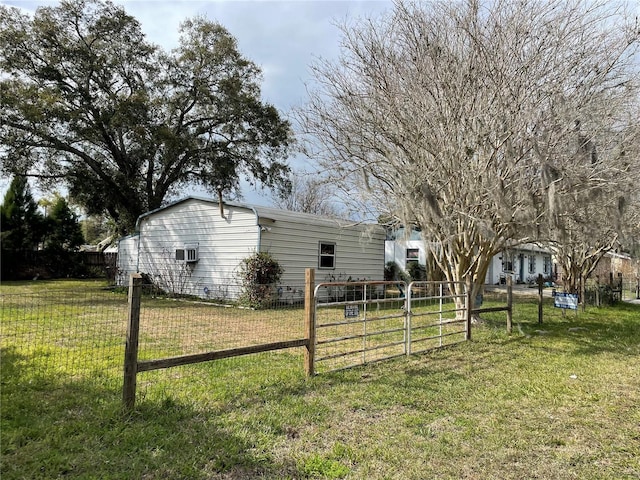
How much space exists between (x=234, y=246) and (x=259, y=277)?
1.66m

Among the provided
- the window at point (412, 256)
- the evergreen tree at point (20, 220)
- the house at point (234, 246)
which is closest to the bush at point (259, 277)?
the house at point (234, 246)

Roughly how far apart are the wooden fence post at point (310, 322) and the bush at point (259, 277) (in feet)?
21.2

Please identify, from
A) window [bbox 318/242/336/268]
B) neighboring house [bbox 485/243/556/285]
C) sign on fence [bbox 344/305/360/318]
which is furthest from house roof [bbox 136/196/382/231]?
neighboring house [bbox 485/243/556/285]

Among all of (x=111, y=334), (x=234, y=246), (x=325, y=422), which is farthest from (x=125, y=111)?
(x=325, y=422)

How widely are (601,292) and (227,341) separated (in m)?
13.1

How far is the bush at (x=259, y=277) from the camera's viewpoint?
11.5m

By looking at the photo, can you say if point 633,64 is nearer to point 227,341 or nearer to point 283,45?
point 283,45

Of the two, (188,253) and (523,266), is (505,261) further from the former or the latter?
(188,253)

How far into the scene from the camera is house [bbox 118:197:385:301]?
12.6 m

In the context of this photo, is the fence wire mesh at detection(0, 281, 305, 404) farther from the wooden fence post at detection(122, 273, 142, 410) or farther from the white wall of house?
the white wall of house

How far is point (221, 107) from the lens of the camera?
18719mm

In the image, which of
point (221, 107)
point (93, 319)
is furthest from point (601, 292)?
point (221, 107)

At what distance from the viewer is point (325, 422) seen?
3.62m

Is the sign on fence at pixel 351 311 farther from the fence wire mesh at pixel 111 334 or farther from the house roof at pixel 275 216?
the house roof at pixel 275 216
